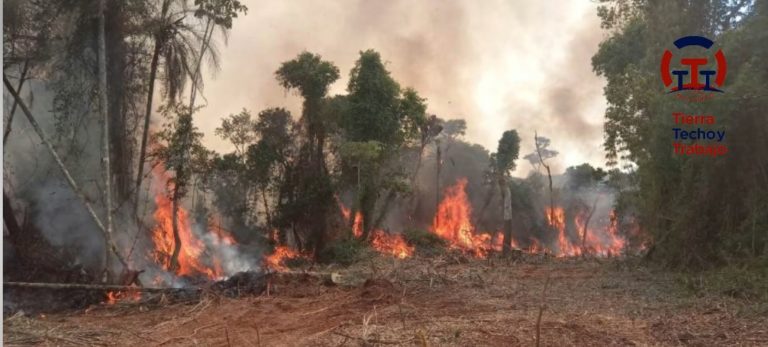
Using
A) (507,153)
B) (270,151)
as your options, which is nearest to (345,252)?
(270,151)

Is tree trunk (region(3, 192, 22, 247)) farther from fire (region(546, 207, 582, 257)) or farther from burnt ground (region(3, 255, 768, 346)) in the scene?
fire (region(546, 207, 582, 257))

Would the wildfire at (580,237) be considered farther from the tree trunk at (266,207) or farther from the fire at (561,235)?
the tree trunk at (266,207)

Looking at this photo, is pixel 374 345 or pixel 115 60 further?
pixel 115 60

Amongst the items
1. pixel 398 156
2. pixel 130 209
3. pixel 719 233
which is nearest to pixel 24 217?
Answer: pixel 130 209

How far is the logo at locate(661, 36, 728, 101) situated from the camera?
429 inches

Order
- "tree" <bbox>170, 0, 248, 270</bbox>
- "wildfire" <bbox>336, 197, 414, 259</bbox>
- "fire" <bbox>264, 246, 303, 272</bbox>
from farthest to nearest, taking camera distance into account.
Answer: "wildfire" <bbox>336, 197, 414, 259</bbox> < "fire" <bbox>264, 246, 303, 272</bbox> < "tree" <bbox>170, 0, 248, 270</bbox>

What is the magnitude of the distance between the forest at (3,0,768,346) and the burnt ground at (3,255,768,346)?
65 millimetres

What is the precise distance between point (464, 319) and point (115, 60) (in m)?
11.7

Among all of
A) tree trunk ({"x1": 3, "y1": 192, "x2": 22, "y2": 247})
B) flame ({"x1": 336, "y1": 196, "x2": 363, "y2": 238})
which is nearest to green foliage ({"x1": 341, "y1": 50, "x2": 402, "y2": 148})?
flame ({"x1": 336, "y1": 196, "x2": 363, "y2": 238})

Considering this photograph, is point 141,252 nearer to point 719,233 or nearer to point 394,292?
point 394,292

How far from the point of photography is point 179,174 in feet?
57.4

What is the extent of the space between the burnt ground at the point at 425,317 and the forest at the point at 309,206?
0.21 feet

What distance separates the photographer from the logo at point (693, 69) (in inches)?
429

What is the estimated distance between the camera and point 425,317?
843 cm
